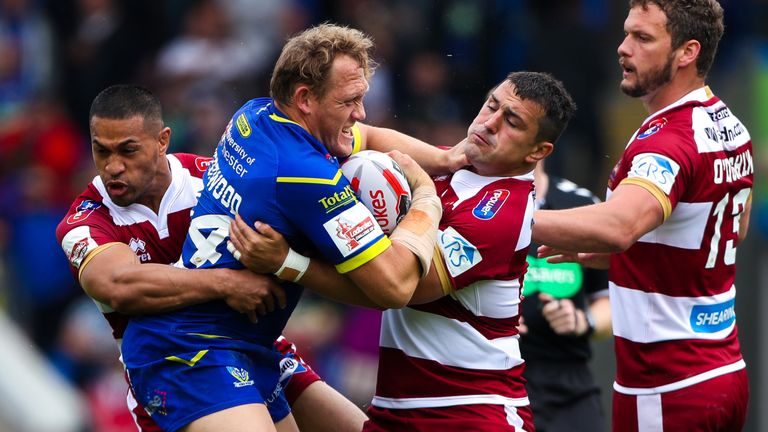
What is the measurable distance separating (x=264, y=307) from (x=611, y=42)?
854 cm

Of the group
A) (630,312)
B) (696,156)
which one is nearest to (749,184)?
(696,156)

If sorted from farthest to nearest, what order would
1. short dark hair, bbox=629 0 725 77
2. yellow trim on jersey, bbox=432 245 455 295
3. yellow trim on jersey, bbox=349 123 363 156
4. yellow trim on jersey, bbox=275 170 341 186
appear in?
short dark hair, bbox=629 0 725 77 → yellow trim on jersey, bbox=349 123 363 156 → yellow trim on jersey, bbox=432 245 455 295 → yellow trim on jersey, bbox=275 170 341 186

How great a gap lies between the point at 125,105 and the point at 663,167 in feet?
7.95

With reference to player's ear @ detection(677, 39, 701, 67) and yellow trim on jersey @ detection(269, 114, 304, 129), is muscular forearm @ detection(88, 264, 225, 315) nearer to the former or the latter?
yellow trim on jersey @ detection(269, 114, 304, 129)

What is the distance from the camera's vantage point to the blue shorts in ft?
15.1

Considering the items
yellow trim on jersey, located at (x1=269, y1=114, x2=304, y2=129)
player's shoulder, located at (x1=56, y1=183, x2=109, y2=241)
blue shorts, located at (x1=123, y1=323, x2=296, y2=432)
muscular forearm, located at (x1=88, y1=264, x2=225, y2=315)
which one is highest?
yellow trim on jersey, located at (x1=269, y1=114, x2=304, y2=129)

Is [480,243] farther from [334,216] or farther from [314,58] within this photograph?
[314,58]

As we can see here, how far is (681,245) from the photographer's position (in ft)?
17.5

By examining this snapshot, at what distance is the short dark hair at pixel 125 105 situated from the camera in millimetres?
5176

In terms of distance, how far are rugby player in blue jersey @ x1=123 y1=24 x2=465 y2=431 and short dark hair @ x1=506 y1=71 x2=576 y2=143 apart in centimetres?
56

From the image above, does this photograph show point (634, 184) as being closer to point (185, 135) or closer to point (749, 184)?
point (749, 184)

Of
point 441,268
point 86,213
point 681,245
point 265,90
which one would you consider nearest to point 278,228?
point 441,268

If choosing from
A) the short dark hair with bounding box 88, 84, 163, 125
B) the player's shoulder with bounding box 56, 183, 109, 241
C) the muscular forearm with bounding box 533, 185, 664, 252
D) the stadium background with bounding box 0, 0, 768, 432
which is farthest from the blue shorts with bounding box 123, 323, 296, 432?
the stadium background with bounding box 0, 0, 768, 432

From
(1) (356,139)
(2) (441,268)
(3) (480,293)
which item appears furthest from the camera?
(1) (356,139)
